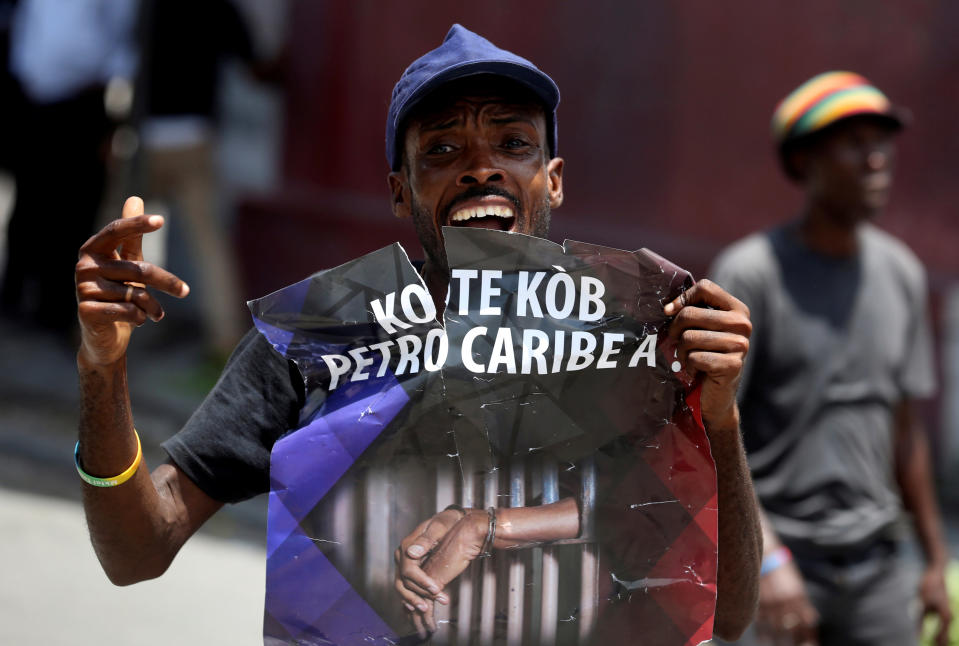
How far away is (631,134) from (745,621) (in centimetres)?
465

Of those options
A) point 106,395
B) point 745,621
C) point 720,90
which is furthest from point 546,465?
point 720,90

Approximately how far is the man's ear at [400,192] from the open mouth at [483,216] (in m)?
0.18

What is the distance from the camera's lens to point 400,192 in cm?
227

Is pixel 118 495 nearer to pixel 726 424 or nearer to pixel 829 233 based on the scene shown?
pixel 726 424

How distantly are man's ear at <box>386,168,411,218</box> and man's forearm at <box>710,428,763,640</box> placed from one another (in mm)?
672

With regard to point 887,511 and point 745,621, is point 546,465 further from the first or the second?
point 887,511

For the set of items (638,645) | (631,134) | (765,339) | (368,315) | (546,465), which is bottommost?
(638,645)

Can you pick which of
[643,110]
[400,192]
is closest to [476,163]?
[400,192]

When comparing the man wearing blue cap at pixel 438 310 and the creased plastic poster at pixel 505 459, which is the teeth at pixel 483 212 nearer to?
the man wearing blue cap at pixel 438 310

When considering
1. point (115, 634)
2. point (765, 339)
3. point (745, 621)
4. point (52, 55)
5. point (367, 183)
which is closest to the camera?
point (745, 621)

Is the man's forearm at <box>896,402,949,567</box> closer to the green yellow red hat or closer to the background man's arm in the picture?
the background man's arm

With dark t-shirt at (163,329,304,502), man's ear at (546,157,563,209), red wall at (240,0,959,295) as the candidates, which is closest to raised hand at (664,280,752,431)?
man's ear at (546,157,563,209)

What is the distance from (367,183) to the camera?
7332 millimetres

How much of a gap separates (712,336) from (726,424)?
0.18m
